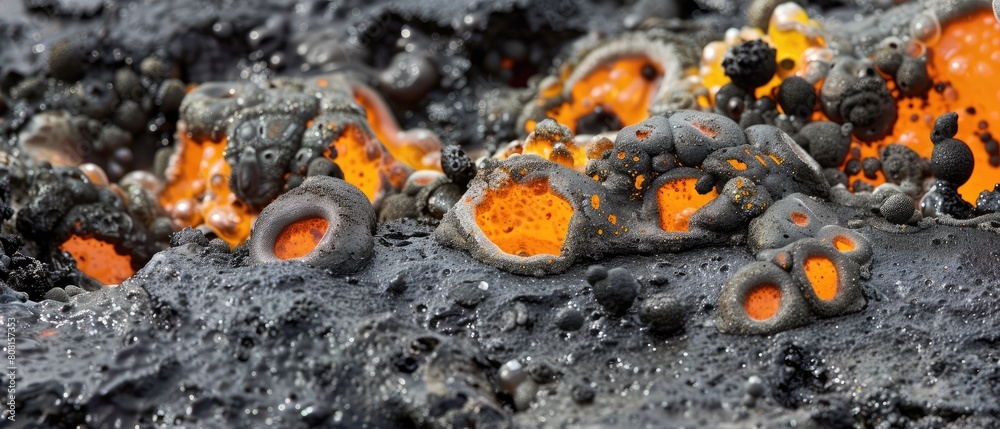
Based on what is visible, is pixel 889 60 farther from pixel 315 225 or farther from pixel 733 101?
pixel 315 225

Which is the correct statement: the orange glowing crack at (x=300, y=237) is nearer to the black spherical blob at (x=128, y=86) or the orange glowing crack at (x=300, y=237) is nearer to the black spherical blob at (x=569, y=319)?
the black spherical blob at (x=569, y=319)

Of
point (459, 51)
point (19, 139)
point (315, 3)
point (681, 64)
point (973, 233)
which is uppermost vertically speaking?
point (19, 139)

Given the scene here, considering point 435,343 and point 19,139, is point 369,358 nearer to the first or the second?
point 435,343

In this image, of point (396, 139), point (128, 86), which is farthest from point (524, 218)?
point (128, 86)

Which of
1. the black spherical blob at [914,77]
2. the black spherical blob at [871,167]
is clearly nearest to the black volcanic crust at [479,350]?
the black spherical blob at [871,167]

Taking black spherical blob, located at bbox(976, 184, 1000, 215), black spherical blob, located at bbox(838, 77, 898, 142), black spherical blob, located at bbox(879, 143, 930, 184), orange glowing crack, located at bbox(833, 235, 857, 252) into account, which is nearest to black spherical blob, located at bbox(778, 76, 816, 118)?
black spherical blob, located at bbox(838, 77, 898, 142)

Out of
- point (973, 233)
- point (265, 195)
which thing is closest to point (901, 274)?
point (973, 233)
